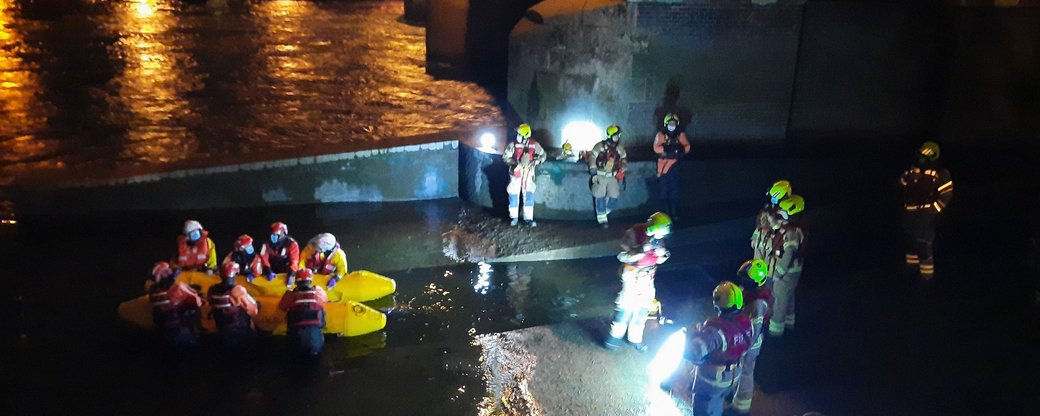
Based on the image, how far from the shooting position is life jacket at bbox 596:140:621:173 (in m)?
10.5

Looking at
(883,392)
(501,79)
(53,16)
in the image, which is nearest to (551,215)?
(883,392)

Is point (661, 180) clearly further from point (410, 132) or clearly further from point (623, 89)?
point (410, 132)

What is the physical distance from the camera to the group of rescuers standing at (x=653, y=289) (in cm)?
626

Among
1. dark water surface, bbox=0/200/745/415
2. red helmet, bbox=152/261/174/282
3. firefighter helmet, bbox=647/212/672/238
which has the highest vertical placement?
firefighter helmet, bbox=647/212/672/238

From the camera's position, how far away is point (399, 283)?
9422 millimetres

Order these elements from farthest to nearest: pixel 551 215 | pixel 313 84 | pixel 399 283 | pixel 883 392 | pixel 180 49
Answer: pixel 180 49
pixel 313 84
pixel 551 215
pixel 399 283
pixel 883 392

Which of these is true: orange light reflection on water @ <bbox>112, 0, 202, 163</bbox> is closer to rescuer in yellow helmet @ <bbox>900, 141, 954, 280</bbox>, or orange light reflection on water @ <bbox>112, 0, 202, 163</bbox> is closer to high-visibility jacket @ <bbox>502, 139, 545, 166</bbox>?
high-visibility jacket @ <bbox>502, 139, 545, 166</bbox>

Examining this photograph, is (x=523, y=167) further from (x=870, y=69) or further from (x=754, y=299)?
(x=870, y=69)

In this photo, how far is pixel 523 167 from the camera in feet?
34.8

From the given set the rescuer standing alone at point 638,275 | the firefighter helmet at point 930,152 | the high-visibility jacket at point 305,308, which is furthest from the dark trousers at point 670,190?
the high-visibility jacket at point 305,308

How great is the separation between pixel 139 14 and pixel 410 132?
17408 mm

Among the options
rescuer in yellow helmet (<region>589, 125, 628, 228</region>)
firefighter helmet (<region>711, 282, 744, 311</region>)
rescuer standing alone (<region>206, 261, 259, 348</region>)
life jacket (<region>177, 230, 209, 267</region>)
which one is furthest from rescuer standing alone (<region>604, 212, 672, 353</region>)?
life jacket (<region>177, 230, 209, 267</region>)

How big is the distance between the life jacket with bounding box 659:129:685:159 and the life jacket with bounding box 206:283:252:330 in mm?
5883

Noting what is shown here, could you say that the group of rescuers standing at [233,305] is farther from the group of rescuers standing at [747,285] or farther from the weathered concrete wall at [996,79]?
the weathered concrete wall at [996,79]
